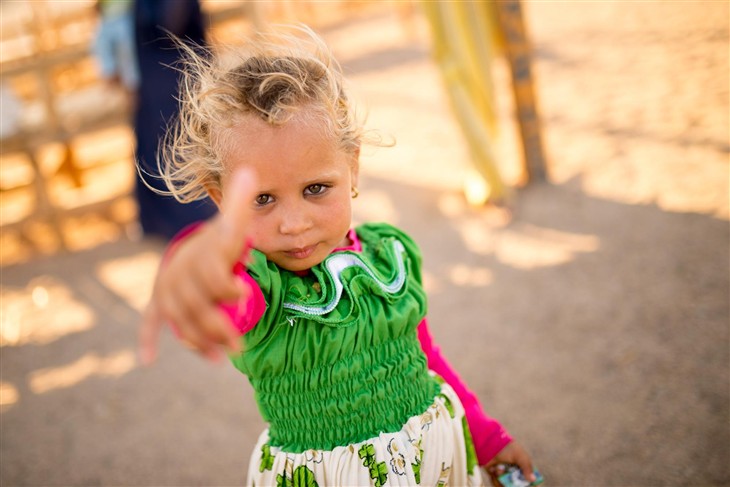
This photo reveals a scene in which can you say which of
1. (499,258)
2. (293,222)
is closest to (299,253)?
(293,222)

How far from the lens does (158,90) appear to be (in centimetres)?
445

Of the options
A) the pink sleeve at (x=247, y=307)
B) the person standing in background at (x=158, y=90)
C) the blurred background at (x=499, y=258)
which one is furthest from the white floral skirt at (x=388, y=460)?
the person standing in background at (x=158, y=90)

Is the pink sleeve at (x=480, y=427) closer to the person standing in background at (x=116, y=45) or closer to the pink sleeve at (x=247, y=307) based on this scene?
the pink sleeve at (x=247, y=307)

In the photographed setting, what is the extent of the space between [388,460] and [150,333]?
76 cm

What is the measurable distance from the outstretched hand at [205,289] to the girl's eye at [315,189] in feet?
1.60

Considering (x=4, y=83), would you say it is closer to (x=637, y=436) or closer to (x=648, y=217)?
(x=648, y=217)

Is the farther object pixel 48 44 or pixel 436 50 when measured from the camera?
pixel 48 44

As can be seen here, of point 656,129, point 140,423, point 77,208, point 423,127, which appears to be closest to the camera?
point 140,423

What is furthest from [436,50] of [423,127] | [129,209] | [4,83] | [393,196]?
[4,83]

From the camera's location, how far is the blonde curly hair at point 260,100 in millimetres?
1279

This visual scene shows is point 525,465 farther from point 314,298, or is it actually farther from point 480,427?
point 314,298

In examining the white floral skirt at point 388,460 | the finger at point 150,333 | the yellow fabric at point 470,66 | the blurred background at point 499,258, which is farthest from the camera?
the yellow fabric at point 470,66

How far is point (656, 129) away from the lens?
451 centimetres

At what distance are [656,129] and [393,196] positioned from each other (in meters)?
1.90
